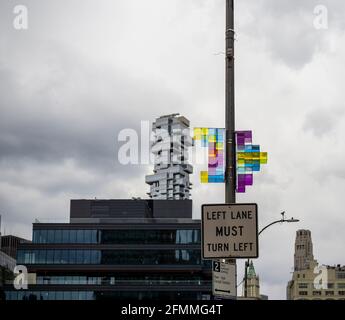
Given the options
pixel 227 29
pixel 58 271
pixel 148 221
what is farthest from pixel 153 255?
pixel 227 29

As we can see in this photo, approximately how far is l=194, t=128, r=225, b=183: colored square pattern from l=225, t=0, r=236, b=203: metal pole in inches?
5.0

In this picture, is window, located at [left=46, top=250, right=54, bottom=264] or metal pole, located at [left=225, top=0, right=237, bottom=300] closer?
metal pole, located at [left=225, top=0, right=237, bottom=300]

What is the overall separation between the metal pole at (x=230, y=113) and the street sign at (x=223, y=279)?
1558mm

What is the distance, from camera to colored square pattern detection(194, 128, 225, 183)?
→ 1406cm

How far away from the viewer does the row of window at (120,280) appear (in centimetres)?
12225

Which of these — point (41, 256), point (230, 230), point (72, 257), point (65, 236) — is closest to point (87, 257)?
point (72, 257)

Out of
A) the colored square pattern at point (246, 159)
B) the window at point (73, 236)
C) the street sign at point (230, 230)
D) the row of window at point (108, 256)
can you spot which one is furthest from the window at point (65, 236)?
the street sign at point (230, 230)

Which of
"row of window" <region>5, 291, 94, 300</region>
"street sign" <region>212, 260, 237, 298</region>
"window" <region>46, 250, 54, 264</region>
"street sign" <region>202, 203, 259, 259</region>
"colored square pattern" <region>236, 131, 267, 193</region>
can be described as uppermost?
"window" <region>46, 250, 54, 264</region>

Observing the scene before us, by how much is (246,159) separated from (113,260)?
114685mm

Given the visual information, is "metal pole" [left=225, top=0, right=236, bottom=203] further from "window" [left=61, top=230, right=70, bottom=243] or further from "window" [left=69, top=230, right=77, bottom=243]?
"window" [left=61, top=230, right=70, bottom=243]

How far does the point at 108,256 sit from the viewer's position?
5010 inches

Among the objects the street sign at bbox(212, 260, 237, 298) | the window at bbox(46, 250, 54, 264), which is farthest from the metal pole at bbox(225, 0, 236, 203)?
the window at bbox(46, 250, 54, 264)

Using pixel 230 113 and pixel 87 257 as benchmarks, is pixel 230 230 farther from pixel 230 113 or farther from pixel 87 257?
pixel 87 257
